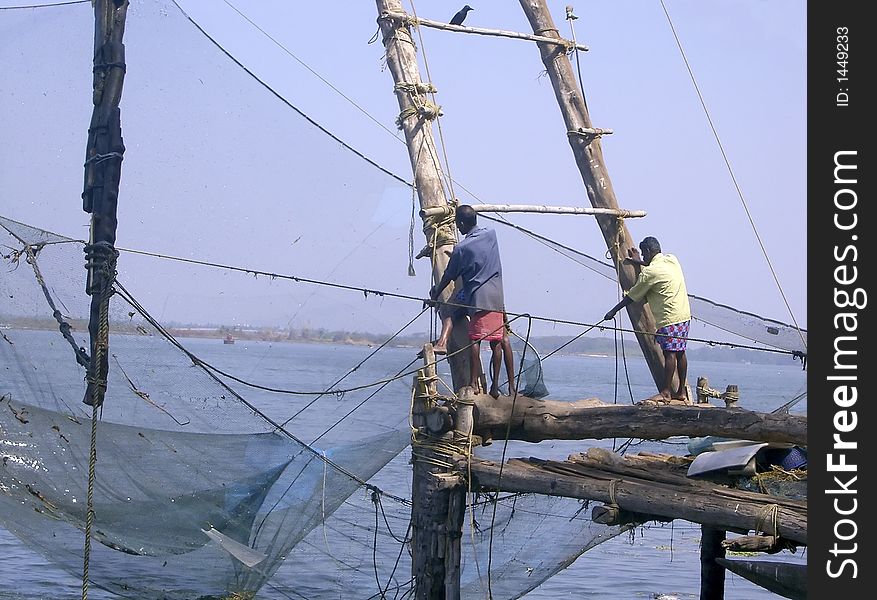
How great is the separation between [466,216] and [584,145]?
237 centimetres

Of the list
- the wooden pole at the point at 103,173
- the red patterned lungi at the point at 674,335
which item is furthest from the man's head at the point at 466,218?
the wooden pole at the point at 103,173

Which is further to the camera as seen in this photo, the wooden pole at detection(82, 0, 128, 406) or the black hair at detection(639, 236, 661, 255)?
the black hair at detection(639, 236, 661, 255)

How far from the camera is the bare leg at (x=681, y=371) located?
8.20m

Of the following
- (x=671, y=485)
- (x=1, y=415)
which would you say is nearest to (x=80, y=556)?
(x=1, y=415)

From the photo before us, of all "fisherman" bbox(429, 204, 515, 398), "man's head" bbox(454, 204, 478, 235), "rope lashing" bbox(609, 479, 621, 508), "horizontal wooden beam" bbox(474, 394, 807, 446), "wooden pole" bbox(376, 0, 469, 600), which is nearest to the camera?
"rope lashing" bbox(609, 479, 621, 508)

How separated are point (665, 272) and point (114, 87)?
4.11 m

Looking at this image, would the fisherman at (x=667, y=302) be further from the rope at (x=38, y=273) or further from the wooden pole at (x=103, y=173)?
the rope at (x=38, y=273)

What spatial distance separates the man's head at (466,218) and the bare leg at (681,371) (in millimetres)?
1862

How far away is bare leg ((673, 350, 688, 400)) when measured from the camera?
820 cm

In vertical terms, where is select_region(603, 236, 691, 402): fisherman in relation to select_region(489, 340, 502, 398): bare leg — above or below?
above

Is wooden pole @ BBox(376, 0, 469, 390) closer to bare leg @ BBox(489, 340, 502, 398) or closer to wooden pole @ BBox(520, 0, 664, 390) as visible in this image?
bare leg @ BBox(489, 340, 502, 398)

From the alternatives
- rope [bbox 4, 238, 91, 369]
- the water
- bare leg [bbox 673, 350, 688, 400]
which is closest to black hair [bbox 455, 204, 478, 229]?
the water

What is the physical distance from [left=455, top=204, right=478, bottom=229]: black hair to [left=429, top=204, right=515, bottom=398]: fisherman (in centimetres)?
8

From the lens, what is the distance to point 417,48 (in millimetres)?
8680
